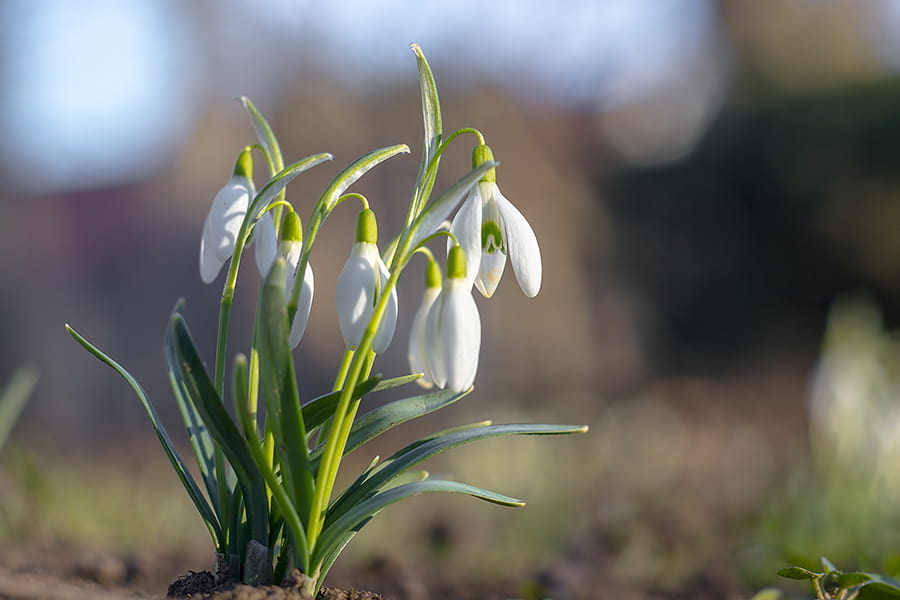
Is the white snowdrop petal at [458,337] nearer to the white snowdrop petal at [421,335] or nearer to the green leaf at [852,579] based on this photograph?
the white snowdrop petal at [421,335]

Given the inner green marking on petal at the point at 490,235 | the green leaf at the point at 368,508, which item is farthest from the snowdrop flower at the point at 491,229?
the green leaf at the point at 368,508

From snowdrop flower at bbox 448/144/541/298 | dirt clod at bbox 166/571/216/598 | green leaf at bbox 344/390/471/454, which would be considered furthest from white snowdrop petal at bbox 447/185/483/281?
dirt clod at bbox 166/571/216/598

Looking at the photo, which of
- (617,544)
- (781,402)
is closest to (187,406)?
(617,544)

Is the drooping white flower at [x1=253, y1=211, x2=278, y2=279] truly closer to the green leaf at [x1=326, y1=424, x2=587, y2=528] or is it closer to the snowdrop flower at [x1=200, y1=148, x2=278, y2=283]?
the snowdrop flower at [x1=200, y1=148, x2=278, y2=283]

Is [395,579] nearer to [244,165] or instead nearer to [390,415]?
[390,415]

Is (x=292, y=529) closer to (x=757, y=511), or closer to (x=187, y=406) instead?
(x=187, y=406)
